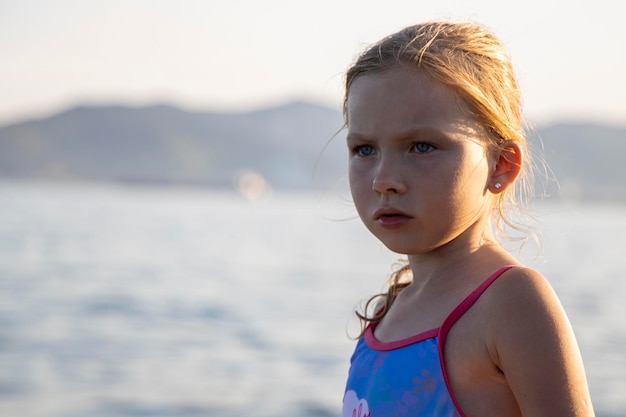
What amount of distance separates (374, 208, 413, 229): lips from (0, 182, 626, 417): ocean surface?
40cm

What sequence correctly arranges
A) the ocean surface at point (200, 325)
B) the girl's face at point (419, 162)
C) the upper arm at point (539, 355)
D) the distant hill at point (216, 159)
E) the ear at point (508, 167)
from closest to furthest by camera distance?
the upper arm at point (539, 355), the girl's face at point (419, 162), the ear at point (508, 167), the ocean surface at point (200, 325), the distant hill at point (216, 159)

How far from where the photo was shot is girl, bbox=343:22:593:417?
5.01ft

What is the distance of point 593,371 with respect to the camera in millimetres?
10102

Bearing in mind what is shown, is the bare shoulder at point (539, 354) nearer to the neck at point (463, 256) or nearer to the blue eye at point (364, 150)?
the neck at point (463, 256)

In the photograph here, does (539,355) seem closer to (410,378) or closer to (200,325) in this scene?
(410,378)

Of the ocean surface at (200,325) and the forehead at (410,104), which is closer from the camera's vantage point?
the forehead at (410,104)

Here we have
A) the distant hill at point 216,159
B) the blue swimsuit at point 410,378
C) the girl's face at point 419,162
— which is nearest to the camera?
the blue swimsuit at point 410,378

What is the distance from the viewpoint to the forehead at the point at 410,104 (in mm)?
1728

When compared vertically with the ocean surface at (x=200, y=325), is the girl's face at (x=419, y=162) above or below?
below

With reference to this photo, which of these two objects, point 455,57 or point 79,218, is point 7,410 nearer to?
point 455,57

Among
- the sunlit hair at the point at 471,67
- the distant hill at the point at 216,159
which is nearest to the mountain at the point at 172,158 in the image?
the distant hill at the point at 216,159

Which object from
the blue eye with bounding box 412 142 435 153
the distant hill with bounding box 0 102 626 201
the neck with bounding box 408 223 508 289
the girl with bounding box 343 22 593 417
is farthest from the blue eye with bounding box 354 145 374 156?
the distant hill with bounding box 0 102 626 201

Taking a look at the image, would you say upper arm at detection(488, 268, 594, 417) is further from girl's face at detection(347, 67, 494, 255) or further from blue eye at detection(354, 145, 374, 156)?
blue eye at detection(354, 145, 374, 156)

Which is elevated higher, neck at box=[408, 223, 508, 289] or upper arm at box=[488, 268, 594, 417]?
neck at box=[408, 223, 508, 289]
